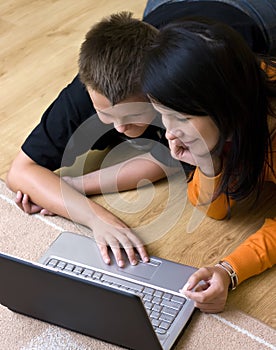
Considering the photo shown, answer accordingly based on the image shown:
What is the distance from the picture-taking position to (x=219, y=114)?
1042mm

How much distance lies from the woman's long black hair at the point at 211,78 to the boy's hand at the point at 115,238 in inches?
11.4

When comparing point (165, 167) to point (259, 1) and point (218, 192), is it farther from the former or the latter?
point (259, 1)

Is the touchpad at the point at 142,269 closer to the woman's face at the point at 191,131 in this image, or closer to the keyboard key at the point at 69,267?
the keyboard key at the point at 69,267

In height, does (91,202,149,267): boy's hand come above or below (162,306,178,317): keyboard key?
above

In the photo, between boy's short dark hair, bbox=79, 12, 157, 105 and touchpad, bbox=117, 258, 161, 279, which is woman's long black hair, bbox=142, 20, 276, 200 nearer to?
boy's short dark hair, bbox=79, 12, 157, 105

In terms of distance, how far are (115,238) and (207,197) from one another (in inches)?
8.4

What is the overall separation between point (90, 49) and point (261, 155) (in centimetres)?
37

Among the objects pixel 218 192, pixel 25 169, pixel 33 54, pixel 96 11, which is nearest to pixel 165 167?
pixel 218 192

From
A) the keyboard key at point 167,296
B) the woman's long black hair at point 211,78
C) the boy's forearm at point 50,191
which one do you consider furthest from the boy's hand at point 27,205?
the woman's long black hair at point 211,78

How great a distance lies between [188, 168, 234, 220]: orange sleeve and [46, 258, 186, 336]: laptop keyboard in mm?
242

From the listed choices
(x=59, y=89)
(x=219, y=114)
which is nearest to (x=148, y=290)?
(x=219, y=114)

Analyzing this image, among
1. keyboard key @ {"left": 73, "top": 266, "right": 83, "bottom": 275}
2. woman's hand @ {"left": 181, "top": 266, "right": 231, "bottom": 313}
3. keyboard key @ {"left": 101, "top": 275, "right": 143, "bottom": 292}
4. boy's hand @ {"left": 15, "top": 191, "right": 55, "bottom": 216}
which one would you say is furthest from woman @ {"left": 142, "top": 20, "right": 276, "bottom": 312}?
boy's hand @ {"left": 15, "top": 191, "right": 55, "bottom": 216}

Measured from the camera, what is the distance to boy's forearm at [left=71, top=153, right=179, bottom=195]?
4.66 feet

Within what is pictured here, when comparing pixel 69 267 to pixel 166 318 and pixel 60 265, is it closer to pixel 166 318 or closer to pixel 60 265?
pixel 60 265
